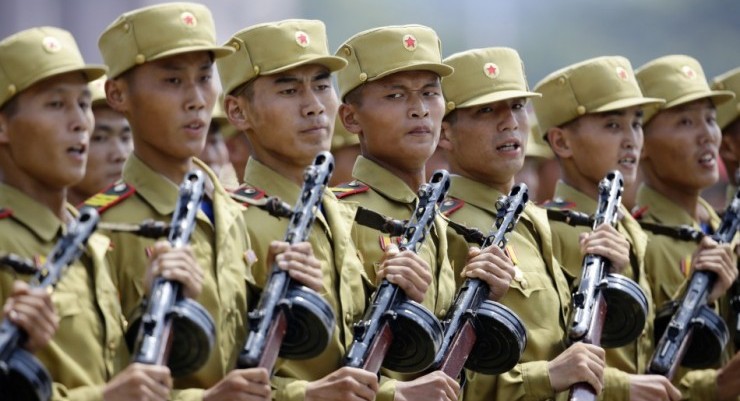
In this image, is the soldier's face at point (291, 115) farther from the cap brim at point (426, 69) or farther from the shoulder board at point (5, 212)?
the shoulder board at point (5, 212)

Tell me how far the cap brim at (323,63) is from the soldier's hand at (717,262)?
272 centimetres

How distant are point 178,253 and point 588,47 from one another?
15207 millimetres

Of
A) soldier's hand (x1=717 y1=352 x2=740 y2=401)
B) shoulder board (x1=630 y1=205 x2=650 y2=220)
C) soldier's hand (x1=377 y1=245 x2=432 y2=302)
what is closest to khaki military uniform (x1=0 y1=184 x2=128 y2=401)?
soldier's hand (x1=377 y1=245 x2=432 y2=302)

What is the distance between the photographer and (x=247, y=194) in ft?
28.2

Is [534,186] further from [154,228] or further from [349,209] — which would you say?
[154,228]

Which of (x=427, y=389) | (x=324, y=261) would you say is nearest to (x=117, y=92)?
(x=324, y=261)

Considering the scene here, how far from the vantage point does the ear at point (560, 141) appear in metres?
10.9

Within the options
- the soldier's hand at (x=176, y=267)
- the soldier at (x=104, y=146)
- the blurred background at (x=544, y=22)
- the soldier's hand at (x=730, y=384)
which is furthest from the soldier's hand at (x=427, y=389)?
the blurred background at (x=544, y=22)

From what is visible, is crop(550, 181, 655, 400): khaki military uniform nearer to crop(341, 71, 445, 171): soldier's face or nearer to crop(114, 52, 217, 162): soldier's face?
crop(341, 71, 445, 171): soldier's face

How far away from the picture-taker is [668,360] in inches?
400

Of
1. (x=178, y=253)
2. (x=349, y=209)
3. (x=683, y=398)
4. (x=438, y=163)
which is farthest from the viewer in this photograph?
(x=438, y=163)

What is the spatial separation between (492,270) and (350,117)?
1.17m

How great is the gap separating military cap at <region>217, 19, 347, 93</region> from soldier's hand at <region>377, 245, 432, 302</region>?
3.50 feet

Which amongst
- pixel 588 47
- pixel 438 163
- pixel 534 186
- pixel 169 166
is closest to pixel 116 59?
pixel 169 166
